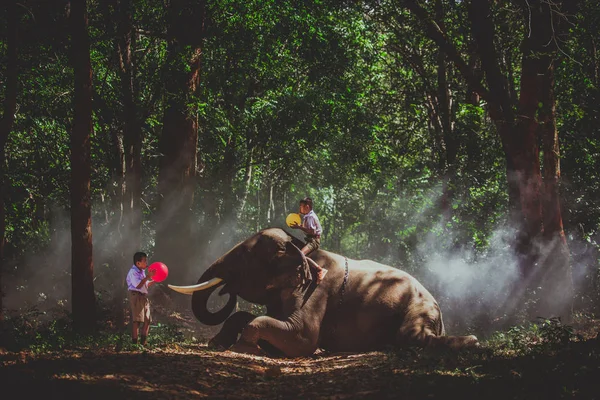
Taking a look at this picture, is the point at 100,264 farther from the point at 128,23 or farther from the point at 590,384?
the point at 590,384

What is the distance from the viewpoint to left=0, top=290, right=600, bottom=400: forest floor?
23.9 ft

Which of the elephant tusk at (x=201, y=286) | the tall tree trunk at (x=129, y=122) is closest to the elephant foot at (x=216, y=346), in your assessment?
the elephant tusk at (x=201, y=286)

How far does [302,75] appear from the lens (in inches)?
1051

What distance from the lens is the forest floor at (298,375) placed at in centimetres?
729

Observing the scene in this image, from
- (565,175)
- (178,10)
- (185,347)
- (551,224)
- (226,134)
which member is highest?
(178,10)

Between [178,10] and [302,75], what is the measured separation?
8624 mm

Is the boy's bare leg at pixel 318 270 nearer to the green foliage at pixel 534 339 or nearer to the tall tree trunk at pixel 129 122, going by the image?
the green foliage at pixel 534 339

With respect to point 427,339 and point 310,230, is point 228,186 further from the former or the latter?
point 427,339

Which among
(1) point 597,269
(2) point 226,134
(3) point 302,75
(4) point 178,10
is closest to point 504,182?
(1) point 597,269

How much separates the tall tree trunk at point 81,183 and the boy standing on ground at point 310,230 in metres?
4.04

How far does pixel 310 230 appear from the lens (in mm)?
13680

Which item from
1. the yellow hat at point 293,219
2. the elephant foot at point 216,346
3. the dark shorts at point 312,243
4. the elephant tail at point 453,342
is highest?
the yellow hat at point 293,219

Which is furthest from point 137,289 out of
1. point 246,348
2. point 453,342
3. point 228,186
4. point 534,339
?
point 228,186

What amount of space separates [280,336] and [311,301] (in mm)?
1013
